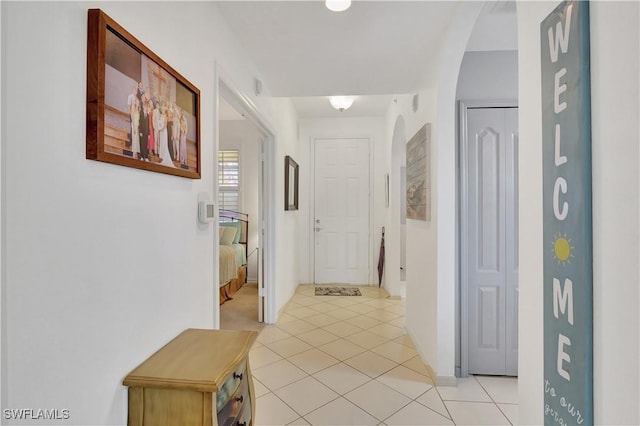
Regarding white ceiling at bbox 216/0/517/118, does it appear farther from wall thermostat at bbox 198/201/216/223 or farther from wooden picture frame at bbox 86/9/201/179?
wall thermostat at bbox 198/201/216/223

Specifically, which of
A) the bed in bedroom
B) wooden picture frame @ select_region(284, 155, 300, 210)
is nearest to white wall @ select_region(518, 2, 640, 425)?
wooden picture frame @ select_region(284, 155, 300, 210)

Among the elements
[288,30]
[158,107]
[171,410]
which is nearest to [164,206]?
[158,107]

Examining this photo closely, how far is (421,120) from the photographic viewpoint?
103 inches

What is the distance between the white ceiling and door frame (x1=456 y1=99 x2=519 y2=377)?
16.4 inches

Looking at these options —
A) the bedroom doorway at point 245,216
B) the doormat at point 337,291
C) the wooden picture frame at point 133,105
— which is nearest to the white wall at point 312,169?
the doormat at point 337,291

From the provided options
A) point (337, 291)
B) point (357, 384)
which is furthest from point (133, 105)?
point (337, 291)

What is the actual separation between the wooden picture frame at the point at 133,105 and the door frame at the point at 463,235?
1885mm

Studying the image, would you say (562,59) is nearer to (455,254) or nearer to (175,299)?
(175,299)

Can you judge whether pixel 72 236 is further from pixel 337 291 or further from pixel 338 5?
pixel 337 291

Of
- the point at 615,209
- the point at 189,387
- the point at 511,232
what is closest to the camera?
the point at 615,209

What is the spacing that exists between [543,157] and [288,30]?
5.72ft

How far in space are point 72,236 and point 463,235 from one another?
7.59 feet

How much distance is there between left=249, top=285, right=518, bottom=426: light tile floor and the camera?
186 centimetres

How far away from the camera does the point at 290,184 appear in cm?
399
